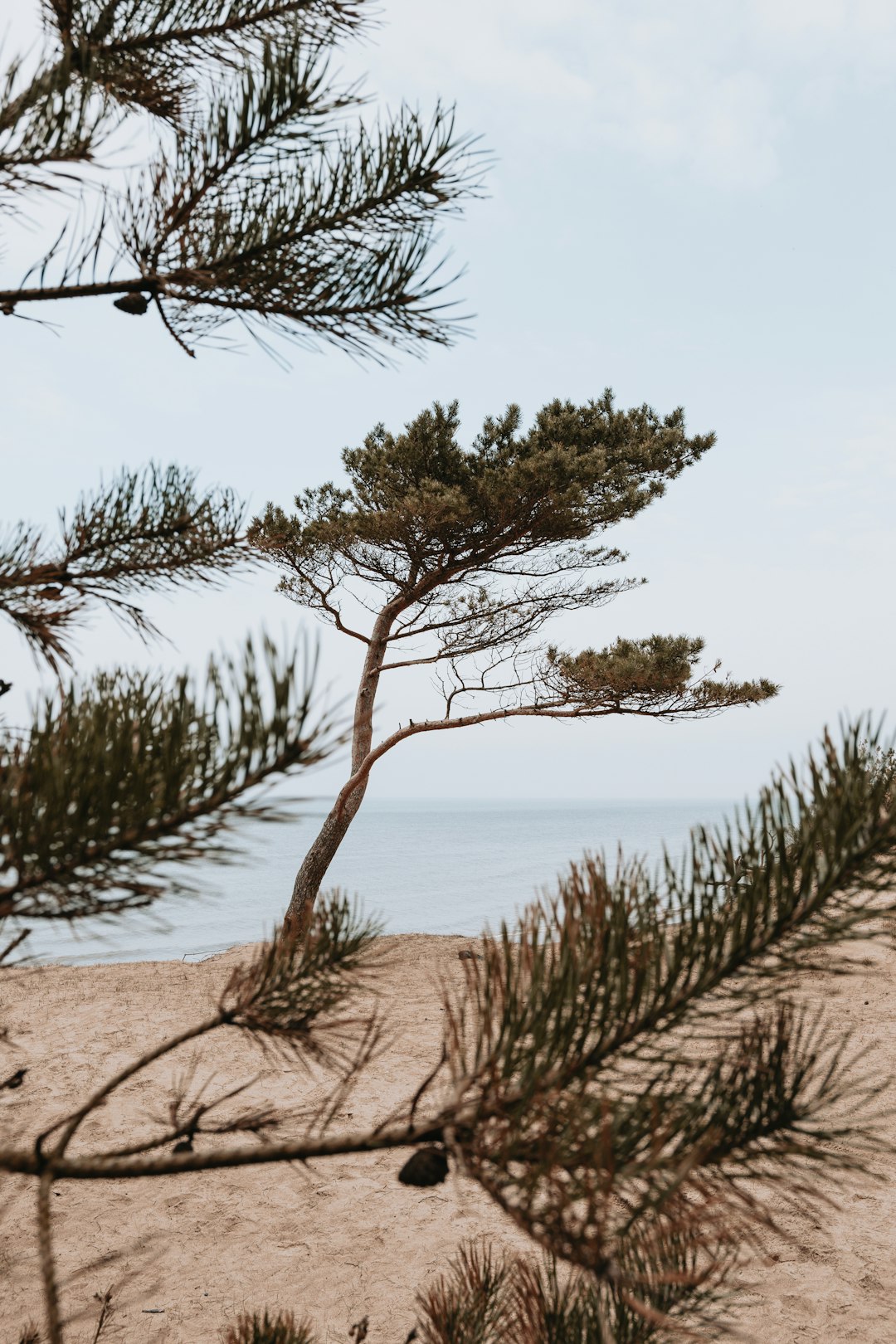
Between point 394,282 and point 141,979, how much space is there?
7632 mm

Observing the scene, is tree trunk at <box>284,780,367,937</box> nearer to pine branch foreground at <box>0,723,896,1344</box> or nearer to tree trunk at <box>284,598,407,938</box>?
tree trunk at <box>284,598,407,938</box>

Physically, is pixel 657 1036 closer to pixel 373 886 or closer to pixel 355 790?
pixel 355 790

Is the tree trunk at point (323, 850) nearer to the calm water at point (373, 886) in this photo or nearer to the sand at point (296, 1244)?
the calm water at point (373, 886)

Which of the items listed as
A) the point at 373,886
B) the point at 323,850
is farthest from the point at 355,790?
the point at 373,886

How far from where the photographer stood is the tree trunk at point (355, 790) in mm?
8992

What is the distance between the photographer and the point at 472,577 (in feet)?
30.6

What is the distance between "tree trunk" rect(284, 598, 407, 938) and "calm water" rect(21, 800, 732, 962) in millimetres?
1279

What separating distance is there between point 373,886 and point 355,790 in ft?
61.3

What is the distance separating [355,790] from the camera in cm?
917

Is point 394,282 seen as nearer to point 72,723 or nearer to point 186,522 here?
point 186,522

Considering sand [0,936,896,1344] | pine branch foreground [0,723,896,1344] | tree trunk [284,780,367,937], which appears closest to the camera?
pine branch foreground [0,723,896,1344]

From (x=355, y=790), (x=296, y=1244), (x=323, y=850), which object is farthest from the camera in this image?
(x=355, y=790)

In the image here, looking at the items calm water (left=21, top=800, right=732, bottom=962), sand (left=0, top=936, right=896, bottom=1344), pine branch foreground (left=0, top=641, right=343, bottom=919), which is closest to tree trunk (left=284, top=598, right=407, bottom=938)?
calm water (left=21, top=800, right=732, bottom=962)

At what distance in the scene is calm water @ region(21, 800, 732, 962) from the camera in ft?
3.50
